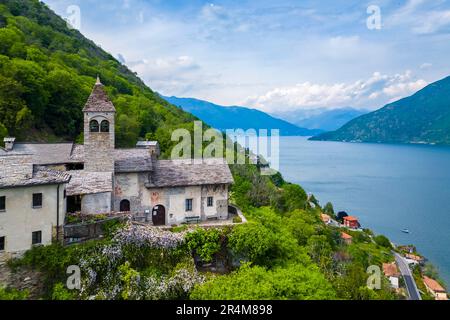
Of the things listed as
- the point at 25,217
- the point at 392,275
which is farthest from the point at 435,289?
the point at 25,217

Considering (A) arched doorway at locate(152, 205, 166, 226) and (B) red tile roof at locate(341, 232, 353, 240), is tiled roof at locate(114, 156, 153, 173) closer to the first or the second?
(A) arched doorway at locate(152, 205, 166, 226)

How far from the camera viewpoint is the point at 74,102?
195ft

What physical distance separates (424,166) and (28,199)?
20318 centimetres

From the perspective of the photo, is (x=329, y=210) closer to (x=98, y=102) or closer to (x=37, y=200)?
(x=98, y=102)

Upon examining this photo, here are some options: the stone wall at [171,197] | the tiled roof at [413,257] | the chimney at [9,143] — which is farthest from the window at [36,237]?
the tiled roof at [413,257]

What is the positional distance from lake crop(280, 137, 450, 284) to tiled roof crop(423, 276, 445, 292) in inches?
315

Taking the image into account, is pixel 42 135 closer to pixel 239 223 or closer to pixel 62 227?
pixel 62 227

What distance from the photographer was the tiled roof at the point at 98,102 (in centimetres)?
2858

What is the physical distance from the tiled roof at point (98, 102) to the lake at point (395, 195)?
228 feet

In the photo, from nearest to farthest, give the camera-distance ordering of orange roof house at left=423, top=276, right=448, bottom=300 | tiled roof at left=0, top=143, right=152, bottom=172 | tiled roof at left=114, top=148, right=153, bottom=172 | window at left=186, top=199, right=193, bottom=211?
tiled roof at left=114, top=148, right=153, bottom=172
tiled roof at left=0, top=143, right=152, bottom=172
window at left=186, top=199, right=193, bottom=211
orange roof house at left=423, top=276, right=448, bottom=300

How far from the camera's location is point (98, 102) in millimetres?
29000

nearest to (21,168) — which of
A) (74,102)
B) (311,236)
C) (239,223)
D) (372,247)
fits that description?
(239,223)

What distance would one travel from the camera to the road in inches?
2156

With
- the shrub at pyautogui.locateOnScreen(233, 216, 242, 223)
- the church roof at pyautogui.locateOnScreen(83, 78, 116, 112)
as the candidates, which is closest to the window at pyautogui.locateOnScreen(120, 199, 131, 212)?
the church roof at pyautogui.locateOnScreen(83, 78, 116, 112)
